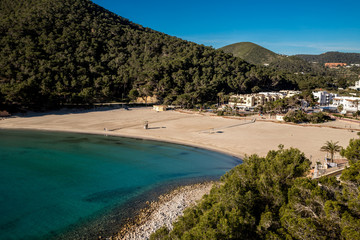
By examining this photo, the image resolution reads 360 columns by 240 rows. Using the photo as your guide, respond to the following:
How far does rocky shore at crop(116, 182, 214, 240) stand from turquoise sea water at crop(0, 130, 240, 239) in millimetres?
1132

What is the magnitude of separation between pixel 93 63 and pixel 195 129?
4848 cm

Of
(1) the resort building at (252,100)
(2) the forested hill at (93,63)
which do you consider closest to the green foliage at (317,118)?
(1) the resort building at (252,100)

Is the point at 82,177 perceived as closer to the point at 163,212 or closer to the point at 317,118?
the point at 163,212

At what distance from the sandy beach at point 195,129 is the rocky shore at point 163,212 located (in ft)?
0.25

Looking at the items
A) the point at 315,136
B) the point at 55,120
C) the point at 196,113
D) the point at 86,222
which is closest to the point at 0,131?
the point at 55,120

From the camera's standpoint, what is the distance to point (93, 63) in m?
71.3

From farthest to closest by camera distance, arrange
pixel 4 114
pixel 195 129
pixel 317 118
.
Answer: pixel 4 114, pixel 317 118, pixel 195 129

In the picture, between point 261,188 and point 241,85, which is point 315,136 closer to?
point 261,188

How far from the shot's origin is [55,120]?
145 feet

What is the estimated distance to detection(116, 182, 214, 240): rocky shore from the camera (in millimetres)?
13297

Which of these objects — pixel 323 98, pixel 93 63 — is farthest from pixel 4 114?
pixel 323 98

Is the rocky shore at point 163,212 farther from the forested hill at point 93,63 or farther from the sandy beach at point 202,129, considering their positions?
the forested hill at point 93,63

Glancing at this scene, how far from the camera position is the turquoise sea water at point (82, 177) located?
14867mm

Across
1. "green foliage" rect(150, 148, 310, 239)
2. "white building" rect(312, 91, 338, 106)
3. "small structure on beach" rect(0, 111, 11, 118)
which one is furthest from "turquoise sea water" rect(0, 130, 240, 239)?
"white building" rect(312, 91, 338, 106)
